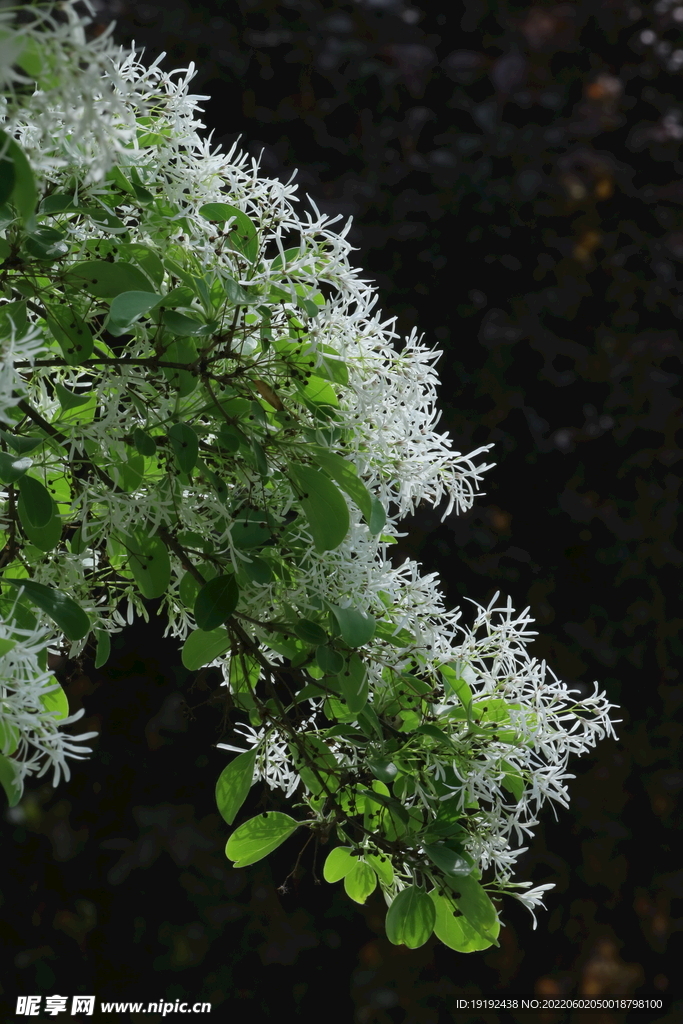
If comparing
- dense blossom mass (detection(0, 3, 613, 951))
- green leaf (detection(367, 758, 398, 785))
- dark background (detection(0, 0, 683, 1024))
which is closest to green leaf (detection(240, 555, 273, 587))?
dense blossom mass (detection(0, 3, 613, 951))

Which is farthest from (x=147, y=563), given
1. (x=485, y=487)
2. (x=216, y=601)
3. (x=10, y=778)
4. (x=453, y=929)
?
(x=485, y=487)

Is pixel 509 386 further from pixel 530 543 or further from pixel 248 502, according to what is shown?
pixel 248 502

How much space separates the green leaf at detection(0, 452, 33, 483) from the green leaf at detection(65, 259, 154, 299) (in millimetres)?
78

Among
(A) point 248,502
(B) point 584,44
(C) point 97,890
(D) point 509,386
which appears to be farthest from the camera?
(B) point 584,44

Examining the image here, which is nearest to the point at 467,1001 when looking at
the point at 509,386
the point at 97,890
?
the point at 97,890

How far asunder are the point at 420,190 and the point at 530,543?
0.67 m

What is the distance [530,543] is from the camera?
5.09ft

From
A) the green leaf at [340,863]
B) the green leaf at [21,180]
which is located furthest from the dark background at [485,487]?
the green leaf at [21,180]

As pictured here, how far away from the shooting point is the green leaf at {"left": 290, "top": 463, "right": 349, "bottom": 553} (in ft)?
1.29

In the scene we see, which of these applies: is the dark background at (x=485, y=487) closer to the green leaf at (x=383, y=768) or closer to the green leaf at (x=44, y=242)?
the green leaf at (x=383, y=768)

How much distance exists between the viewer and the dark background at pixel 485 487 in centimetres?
134

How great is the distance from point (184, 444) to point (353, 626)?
0.36 ft

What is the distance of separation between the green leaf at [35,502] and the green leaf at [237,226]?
0.47 feet

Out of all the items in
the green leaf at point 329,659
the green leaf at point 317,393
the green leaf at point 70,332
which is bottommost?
the green leaf at point 329,659
